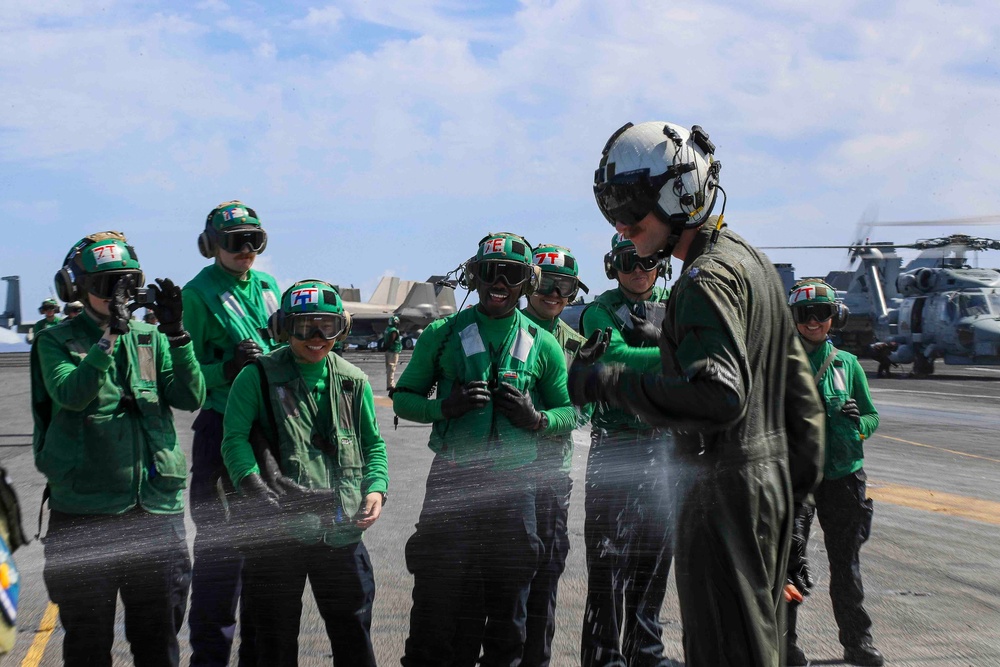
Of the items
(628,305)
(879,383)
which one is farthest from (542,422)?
(879,383)

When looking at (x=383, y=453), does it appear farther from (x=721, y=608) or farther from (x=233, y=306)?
(x=721, y=608)

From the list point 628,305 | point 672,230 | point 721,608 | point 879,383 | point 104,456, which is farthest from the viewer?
point 879,383

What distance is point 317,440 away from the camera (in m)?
4.59

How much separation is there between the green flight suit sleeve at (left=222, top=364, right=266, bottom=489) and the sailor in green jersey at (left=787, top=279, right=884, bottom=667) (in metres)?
2.73

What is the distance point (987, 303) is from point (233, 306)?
1221 inches

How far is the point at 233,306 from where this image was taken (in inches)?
206

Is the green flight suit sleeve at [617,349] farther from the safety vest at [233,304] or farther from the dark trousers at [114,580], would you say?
the dark trousers at [114,580]

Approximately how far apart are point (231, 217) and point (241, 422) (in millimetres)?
1227

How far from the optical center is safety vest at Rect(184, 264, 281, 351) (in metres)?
5.19

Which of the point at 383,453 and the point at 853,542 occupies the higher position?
the point at 383,453

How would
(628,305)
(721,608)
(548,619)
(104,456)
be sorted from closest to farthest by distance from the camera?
(721,608), (104,456), (548,619), (628,305)

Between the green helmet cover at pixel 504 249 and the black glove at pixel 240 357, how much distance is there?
1171 millimetres

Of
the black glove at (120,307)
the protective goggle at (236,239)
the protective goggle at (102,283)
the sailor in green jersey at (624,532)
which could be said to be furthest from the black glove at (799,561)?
the protective goggle at (236,239)

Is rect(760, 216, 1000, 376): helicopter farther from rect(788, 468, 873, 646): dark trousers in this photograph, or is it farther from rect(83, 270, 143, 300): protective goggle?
rect(83, 270, 143, 300): protective goggle
